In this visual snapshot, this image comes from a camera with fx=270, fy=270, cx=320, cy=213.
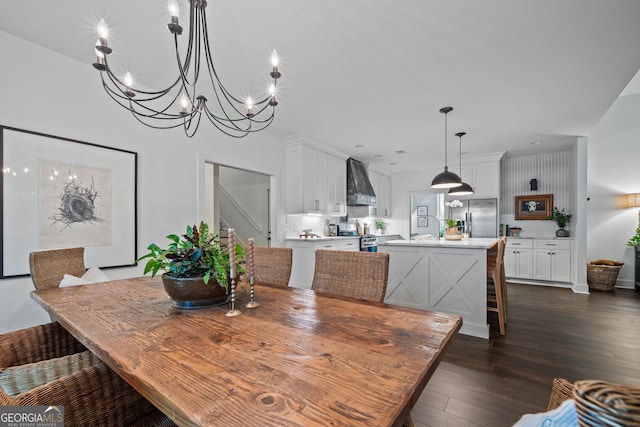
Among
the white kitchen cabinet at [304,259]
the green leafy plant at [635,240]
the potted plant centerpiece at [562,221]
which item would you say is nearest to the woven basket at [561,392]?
the white kitchen cabinet at [304,259]

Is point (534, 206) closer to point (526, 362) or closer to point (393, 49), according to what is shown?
point (526, 362)

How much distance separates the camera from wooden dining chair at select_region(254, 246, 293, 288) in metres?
2.03

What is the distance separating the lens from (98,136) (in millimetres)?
2461

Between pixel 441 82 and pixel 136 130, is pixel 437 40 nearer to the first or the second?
pixel 441 82

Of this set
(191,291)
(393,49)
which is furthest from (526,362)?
(393,49)

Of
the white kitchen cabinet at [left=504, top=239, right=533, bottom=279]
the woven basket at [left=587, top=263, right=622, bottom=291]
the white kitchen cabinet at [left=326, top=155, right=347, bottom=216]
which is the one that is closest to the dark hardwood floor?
the woven basket at [left=587, top=263, right=622, bottom=291]

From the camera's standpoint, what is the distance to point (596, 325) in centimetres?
306

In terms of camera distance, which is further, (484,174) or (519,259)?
(484,174)

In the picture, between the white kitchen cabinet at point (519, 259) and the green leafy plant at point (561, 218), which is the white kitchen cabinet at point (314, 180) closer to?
the white kitchen cabinet at point (519, 259)

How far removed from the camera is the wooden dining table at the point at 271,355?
1.95 ft

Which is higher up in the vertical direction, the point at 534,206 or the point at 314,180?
the point at 314,180

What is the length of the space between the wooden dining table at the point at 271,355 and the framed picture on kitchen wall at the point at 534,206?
5.83 m

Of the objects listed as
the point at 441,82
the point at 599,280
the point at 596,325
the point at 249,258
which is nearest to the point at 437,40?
the point at 441,82

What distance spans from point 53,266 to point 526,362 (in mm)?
3690
